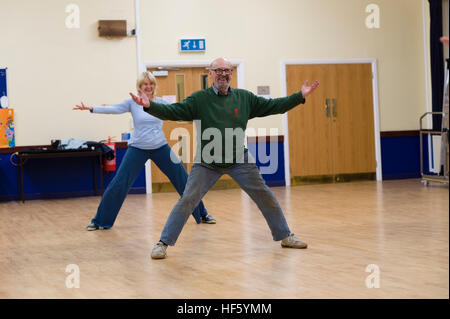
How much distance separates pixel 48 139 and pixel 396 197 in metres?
5.18

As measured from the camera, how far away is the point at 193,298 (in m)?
3.54

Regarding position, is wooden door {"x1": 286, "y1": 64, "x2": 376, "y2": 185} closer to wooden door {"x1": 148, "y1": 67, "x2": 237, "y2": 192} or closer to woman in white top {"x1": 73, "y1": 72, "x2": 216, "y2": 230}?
wooden door {"x1": 148, "y1": 67, "x2": 237, "y2": 192}

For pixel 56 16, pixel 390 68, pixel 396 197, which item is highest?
pixel 56 16

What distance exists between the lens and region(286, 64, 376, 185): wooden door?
1076cm

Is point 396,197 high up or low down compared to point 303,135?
down

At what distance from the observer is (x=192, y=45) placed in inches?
405

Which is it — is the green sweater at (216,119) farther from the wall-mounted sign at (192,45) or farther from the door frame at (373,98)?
the door frame at (373,98)

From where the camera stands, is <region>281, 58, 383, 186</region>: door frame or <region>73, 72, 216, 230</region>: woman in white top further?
<region>281, 58, 383, 186</region>: door frame

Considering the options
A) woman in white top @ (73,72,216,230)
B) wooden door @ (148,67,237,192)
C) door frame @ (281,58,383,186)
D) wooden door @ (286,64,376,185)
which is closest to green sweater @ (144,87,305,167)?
woman in white top @ (73,72,216,230)

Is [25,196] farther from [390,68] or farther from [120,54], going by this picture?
[390,68]

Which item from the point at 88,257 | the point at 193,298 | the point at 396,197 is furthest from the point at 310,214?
the point at 193,298

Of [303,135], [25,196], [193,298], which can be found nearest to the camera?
[193,298]

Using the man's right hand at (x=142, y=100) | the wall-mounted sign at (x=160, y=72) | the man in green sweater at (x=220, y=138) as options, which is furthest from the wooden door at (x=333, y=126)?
the man's right hand at (x=142, y=100)
